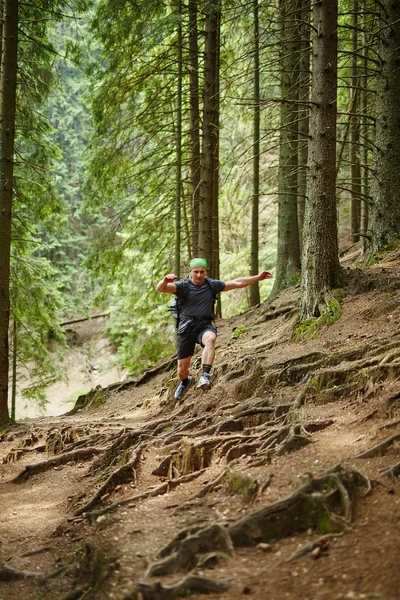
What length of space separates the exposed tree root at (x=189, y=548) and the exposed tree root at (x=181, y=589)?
8.6 inches

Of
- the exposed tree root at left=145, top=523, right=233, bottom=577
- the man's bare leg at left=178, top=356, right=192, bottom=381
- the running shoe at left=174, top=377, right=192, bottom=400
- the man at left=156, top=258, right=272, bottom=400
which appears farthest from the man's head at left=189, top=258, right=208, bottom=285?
the exposed tree root at left=145, top=523, right=233, bottom=577

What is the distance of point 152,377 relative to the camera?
12375 millimetres

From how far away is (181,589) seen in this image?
323 cm

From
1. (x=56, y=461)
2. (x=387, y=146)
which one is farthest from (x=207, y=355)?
(x=387, y=146)

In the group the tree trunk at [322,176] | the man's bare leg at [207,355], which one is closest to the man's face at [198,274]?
the man's bare leg at [207,355]

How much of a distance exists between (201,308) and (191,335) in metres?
0.45

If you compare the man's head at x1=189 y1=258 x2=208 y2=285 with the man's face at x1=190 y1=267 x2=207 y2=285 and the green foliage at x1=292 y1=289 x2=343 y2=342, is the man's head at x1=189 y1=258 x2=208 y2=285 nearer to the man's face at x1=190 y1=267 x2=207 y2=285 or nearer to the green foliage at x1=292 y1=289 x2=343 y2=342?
the man's face at x1=190 y1=267 x2=207 y2=285

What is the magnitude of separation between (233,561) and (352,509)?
87cm

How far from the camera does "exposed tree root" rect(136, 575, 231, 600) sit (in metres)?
3.21

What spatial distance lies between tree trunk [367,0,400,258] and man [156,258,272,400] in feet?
9.84

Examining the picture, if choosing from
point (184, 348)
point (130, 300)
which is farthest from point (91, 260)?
point (184, 348)

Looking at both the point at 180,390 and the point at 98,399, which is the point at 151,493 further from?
the point at 98,399

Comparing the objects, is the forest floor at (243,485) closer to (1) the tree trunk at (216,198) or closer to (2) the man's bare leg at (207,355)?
(2) the man's bare leg at (207,355)

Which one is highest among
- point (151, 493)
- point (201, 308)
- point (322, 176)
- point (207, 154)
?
point (207, 154)
